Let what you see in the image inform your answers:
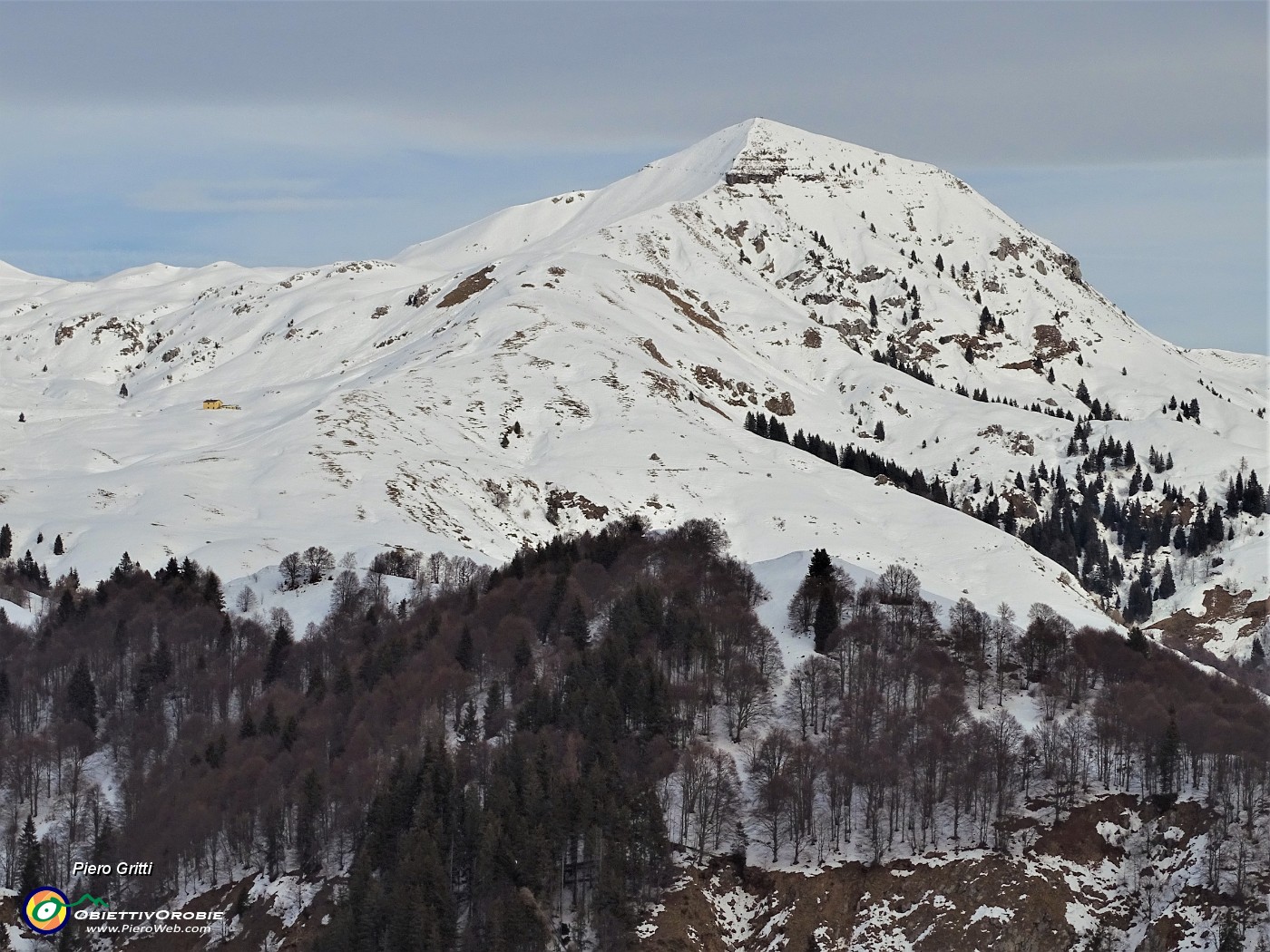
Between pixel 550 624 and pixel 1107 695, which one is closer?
pixel 1107 695

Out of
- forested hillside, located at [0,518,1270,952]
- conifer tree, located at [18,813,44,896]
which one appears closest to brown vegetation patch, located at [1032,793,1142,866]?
forested hillside, located at [0,518,1270,952]

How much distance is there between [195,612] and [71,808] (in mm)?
34595

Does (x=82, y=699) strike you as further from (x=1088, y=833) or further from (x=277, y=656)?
(x=1088, y=833)

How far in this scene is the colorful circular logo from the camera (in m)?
110

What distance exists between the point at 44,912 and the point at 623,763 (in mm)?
38726

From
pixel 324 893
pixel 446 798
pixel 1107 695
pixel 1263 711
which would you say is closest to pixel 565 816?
pixel 446 798

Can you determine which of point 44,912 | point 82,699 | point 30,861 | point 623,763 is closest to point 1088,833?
point 623,763

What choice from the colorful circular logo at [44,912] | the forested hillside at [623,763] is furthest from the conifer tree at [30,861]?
the colorful circular logo at [44,912]

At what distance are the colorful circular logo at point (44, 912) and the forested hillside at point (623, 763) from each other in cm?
160

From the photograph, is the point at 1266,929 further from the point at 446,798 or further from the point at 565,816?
the point at 446,798

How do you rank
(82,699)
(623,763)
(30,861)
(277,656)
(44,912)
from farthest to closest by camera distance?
(277,656) < (82,699) < (623,763) < (30,861) < (44,912)

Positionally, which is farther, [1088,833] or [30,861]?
[30,861]

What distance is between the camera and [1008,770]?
117250 mm

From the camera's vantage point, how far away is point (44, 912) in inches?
4353
